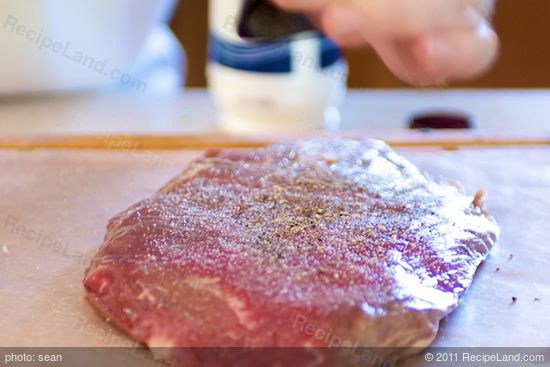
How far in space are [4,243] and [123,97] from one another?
3.42ft

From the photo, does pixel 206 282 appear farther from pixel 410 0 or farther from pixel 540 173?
pixel 540 173

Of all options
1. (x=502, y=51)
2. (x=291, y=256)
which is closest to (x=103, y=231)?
(x=291, y=256)

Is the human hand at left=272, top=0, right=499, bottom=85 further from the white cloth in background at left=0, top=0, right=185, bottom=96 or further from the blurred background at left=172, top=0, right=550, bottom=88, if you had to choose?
the blurred background at left=172, top=0, right=550, bottom=88

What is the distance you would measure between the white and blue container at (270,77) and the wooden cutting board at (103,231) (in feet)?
0.97

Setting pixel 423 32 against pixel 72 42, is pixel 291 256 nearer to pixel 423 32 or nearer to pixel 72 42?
pixel 423 32

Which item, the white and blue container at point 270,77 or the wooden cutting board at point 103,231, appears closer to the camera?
the wooden cutting board at point 103,231

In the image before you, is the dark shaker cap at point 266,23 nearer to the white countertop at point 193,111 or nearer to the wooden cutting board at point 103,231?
the wooden cutting board at point 103,231

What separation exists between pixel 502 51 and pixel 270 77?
1.92 m

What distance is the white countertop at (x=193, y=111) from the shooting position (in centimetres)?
206

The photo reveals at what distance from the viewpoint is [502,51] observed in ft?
11.4

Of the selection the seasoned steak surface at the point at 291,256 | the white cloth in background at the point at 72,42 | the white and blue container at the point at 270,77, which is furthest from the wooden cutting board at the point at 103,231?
the white cloth in background at the point at 72,42

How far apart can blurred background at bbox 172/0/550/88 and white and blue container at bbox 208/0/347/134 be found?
1526mm

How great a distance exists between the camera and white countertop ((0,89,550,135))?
2064 mm

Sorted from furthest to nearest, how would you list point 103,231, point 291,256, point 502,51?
point 502,51 < point 103,231 < point 291,256
